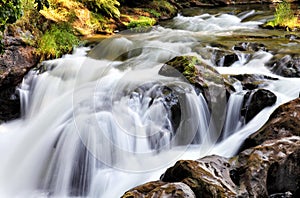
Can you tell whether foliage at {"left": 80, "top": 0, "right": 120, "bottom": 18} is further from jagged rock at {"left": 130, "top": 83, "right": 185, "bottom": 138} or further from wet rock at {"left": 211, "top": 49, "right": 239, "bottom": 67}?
jagged rock at {"left": 130, "top": 83, "right": 185, "bottom": 138}

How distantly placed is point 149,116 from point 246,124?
5.46ft

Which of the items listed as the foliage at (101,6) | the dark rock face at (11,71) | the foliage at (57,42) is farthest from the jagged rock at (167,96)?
the foliage at (101,6)

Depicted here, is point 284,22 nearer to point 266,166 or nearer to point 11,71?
point 266,166

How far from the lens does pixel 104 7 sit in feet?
37.4

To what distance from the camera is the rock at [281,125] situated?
4.27m

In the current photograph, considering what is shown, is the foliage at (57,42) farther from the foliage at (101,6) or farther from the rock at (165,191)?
the rock at (165,191)

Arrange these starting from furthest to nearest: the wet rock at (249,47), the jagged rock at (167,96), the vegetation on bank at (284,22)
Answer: the vegetation on bank at (284,22) < the wet rock at (249,47) < the jagged rock at (167,96)

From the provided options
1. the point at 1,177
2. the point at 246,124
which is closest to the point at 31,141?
the point at 1,177

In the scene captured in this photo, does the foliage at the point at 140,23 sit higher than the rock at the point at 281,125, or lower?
higher

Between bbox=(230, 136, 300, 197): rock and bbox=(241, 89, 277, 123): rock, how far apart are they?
1517 mm

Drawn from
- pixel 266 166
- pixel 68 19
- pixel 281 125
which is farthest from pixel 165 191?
pixel 68 19

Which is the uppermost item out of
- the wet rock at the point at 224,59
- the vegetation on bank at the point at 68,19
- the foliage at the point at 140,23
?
the vegetation on bank at the point at 68,19

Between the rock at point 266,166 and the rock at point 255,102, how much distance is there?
152 cm

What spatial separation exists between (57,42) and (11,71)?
6.06 ft
